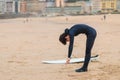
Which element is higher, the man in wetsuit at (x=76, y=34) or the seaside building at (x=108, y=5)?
the man in wetsuit at (x=76, y=34)

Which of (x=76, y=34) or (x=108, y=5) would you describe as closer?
(x=76, y=34)

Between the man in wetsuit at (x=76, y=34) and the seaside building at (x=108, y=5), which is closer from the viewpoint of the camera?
the man in wetsuit at (x=76, y=34)

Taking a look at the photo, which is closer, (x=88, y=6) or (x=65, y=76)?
(x=65, y=76)

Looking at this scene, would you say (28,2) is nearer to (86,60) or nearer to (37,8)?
(37,8)

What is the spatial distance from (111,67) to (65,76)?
1.60 metres

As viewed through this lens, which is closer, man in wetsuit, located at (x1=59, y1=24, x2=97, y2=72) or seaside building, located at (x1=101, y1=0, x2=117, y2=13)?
man in wetsuit, located at (x1=59, y1=24, x2=97, y2=72)

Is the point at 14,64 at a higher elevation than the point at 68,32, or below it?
below

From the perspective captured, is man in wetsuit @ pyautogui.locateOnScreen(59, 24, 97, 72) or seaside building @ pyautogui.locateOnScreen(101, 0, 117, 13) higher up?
man in wetsuit @ pyautogui.locateOnScreen(59, 24, 97, 72)

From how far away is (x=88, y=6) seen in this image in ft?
459

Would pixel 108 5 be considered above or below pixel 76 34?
below

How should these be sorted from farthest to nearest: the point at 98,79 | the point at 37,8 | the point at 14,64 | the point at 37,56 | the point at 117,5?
the point at 37,8 < the point at 117,5 < the point at 37,56 < the point at 14,64 < the point at 98,79

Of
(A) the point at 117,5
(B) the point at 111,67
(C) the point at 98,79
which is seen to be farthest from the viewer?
(A) the point at 117,5

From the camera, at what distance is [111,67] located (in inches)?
354

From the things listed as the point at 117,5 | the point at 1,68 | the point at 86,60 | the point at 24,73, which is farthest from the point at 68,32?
the point at 117,5
